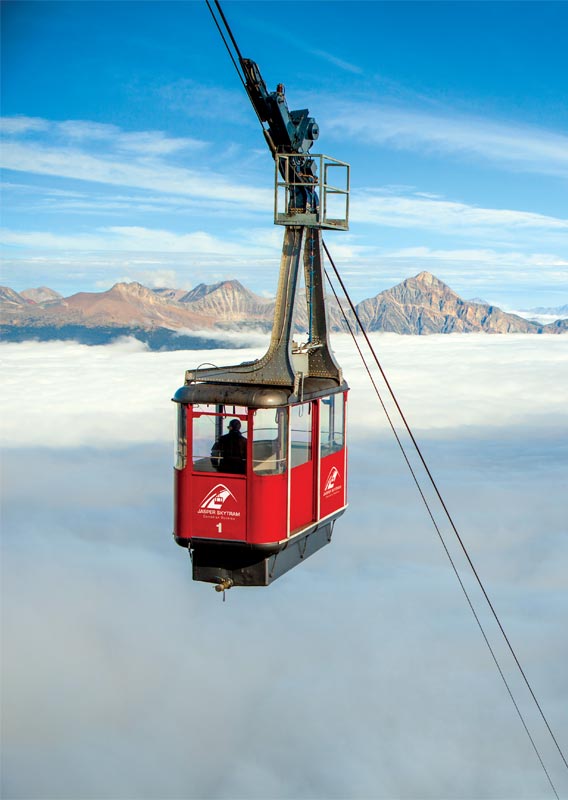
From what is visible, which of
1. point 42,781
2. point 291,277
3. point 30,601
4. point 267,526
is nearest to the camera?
point 267,526

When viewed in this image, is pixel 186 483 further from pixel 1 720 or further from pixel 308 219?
pixel 1 720

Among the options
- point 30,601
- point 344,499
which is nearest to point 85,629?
point 30,601

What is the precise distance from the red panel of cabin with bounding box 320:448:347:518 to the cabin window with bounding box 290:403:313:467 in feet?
1.54

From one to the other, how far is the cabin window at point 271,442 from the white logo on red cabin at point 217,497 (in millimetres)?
682

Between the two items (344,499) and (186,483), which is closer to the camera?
(186,483)

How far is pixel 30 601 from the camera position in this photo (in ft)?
630

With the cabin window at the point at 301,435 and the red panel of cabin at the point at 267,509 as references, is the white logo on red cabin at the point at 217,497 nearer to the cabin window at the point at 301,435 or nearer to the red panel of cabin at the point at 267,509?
the red panel of cabin at the point at 267,509

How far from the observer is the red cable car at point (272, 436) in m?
18.0

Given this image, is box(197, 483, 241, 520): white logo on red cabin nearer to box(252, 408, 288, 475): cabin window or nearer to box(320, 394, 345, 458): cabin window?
box(252, 408, 288, 475): cabin window

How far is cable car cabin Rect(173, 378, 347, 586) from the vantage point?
17.9 m

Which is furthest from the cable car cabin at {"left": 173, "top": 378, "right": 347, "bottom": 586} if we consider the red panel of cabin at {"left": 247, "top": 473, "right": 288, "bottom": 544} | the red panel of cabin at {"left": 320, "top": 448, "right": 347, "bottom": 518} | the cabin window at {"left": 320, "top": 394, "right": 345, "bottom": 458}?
the cabin window at {"left": 320, "top": 394, "right": 345, "bottom": 458}

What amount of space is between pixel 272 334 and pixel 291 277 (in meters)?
1.20

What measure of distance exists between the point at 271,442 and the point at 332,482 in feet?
7.89

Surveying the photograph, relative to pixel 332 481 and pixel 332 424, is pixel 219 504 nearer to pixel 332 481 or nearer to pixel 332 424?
pixel 332 481
